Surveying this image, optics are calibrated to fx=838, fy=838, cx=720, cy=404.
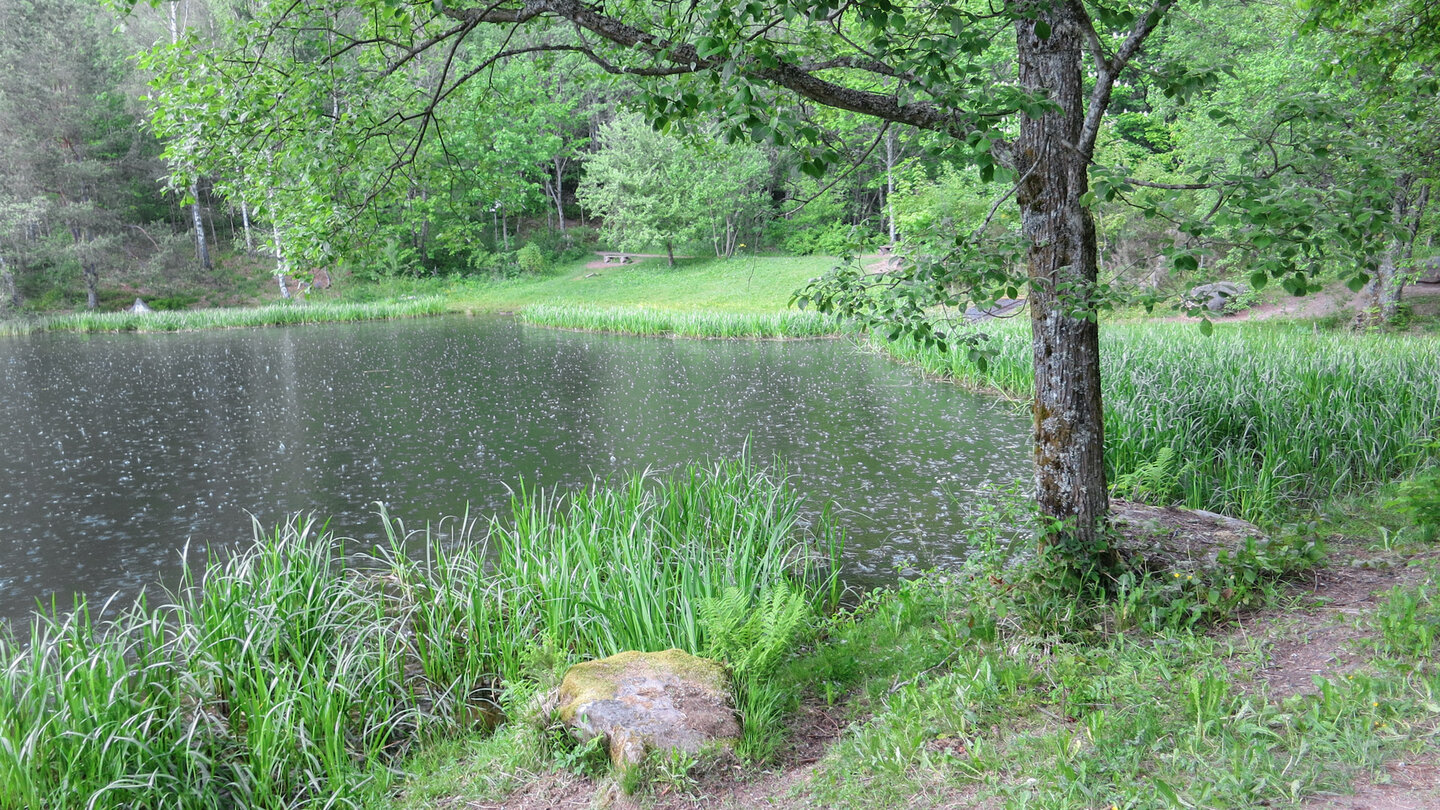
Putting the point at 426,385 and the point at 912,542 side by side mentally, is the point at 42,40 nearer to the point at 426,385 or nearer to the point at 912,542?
the point at 426,385

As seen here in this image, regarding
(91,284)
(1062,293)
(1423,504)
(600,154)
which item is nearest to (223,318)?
(91,284)

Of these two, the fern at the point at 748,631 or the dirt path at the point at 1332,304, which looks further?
the dirt path at the point at 1332,304

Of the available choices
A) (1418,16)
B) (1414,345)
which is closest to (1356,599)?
(1418,16)

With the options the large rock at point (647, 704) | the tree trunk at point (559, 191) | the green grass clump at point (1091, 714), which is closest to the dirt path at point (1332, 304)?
the green grass clump at point (1091, 714)

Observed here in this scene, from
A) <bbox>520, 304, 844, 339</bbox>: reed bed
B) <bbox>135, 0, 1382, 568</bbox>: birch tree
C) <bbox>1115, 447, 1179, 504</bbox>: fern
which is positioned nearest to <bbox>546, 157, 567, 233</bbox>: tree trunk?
<bbox>520, 304, 844, 339</bbox>: reed bed

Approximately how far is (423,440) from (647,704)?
9.06 m

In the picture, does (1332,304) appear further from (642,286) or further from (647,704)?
(642,286)

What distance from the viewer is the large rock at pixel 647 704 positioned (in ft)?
11.8

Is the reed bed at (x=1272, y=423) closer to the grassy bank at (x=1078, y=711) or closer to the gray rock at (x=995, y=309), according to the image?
the gray rock at (x=995, y=309)

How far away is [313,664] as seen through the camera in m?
4.79

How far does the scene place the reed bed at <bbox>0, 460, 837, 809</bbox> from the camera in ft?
12.3

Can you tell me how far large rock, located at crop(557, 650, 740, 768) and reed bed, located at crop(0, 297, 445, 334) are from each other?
Answer: 3138cm

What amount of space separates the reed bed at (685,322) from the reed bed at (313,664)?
15.7 m

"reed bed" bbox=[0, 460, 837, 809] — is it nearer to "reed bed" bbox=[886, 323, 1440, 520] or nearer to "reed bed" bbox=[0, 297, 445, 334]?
"reed bed" bbox=[886, 323, 1440, 520]
